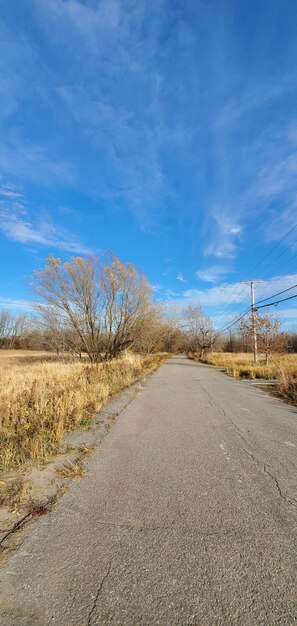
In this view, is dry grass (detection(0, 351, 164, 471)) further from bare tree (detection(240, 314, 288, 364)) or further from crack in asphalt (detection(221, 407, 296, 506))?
bare tree (detection(240, 314, 288, 364))

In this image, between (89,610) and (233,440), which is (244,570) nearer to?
(89,610)

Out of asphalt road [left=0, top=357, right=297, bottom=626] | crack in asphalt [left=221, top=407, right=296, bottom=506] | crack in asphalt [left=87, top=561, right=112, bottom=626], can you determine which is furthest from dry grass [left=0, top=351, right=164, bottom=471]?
crack in asphalt [left=221, top=407, right=296, bottom=506]

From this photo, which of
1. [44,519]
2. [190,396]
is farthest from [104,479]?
[190,396]

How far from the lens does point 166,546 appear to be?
7.38 feet

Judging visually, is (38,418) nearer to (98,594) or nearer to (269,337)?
(98,594)

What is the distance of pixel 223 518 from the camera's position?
8.57 ft

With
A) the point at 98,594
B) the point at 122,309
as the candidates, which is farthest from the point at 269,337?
the point at 98,594

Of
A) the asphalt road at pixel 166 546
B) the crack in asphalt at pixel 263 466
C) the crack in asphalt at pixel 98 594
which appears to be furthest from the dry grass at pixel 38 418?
the crack in asphalt at pixel 263 466

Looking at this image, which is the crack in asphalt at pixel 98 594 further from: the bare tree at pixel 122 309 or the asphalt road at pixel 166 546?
the bare tree at pixel 122 309

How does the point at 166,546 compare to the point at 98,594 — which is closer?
the point at 98,594

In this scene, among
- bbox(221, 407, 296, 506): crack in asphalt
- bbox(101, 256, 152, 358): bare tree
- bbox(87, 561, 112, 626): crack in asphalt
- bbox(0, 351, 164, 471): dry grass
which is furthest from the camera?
bbox(101, 256, 152, 358): bare tree

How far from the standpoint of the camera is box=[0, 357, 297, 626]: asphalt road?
1714mm

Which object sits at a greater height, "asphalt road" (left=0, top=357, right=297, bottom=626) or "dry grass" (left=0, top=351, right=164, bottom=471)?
"dry grass" (left=0, top=351, right=164, bottom=471)

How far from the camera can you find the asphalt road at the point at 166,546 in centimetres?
171
